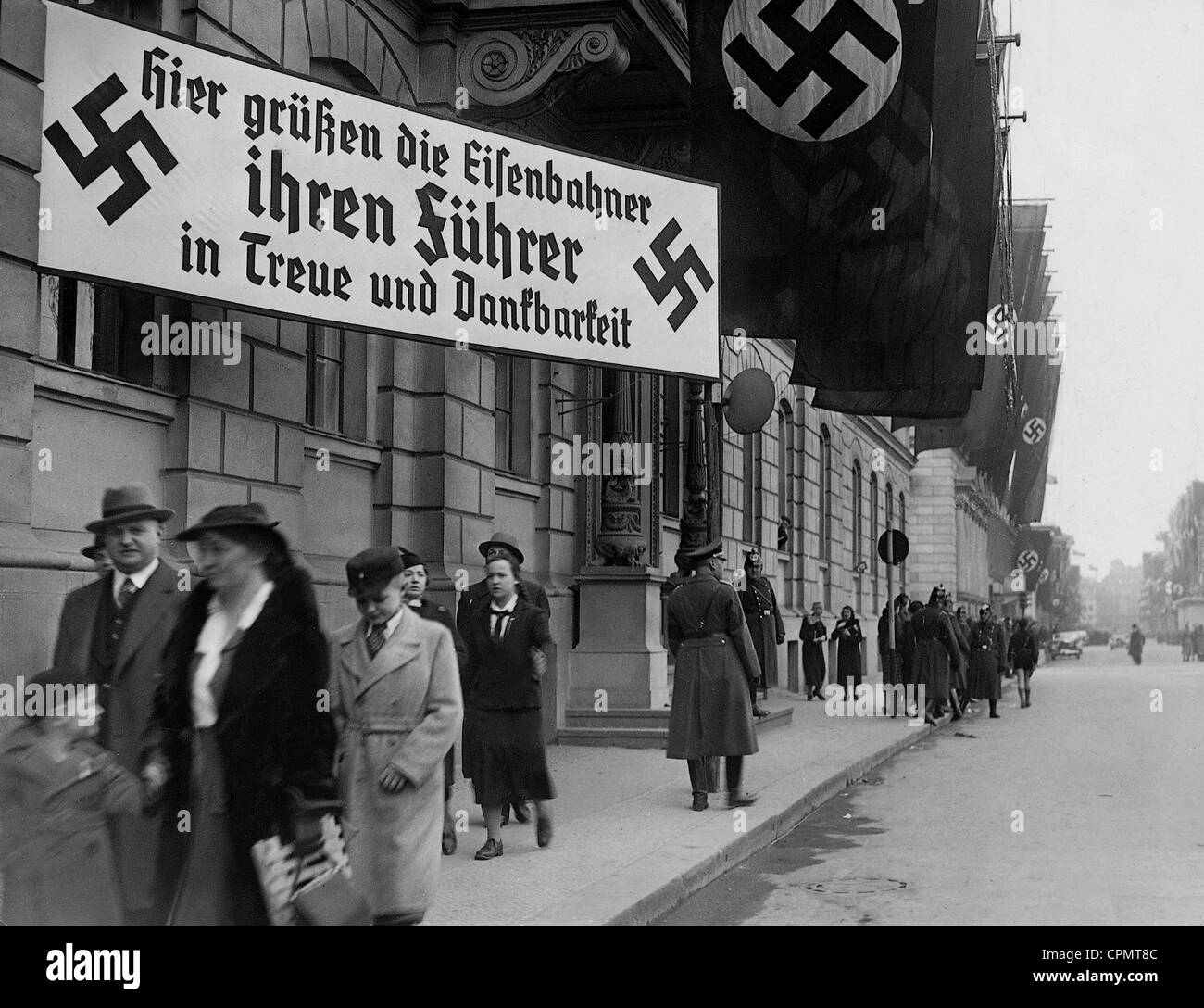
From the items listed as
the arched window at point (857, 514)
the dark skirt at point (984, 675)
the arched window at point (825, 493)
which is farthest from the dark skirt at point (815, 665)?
the arched window at point (857, 514)

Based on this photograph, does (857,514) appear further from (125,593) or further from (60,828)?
(60,828)

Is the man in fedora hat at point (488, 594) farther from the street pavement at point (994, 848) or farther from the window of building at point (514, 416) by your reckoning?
the window of building at point (514, 416)

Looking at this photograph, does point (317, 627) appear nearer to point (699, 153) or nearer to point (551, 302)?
point (551, 302)

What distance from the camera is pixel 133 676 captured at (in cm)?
477

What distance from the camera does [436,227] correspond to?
866 cm

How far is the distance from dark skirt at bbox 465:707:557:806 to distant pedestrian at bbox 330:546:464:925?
10.6 feet

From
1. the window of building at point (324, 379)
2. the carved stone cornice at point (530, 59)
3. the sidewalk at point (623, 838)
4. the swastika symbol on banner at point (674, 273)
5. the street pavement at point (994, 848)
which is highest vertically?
the carved stone cornice at point (530, 59)

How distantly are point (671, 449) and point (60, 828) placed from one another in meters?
15.4

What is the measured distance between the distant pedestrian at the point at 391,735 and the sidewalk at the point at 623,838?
145 centimetres

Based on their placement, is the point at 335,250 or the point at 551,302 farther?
the point at 551,302

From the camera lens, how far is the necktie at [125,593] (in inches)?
196

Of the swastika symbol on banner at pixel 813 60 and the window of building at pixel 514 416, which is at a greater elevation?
the swastika symbol on banner at pixel 813 60

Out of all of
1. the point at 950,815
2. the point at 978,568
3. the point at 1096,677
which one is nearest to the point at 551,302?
the point at 950,815
